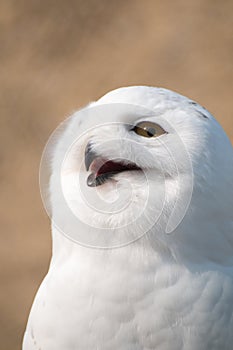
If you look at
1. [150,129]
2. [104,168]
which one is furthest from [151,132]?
[104,168]

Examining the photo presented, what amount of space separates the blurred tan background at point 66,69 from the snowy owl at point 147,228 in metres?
2.46

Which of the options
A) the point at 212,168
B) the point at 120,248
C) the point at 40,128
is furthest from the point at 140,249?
the point at 40,128

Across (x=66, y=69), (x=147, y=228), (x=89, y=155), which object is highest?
(x=89, y=155)

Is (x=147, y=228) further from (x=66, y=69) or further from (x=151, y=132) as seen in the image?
(x=66, y=69)

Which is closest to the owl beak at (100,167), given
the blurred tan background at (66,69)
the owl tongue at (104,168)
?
the owl tongue at (104,168)

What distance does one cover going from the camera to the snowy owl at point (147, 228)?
1.59 metres

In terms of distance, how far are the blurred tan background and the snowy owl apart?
2462 mm

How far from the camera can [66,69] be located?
15.1 feet

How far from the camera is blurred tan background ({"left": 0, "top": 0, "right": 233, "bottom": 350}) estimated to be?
166 inches

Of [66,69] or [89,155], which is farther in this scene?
[66,69]

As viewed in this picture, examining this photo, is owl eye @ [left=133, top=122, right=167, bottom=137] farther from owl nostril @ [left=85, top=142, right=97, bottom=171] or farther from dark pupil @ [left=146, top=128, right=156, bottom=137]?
owl nostril @ [left=85, top=142, right=97, bottom=171]

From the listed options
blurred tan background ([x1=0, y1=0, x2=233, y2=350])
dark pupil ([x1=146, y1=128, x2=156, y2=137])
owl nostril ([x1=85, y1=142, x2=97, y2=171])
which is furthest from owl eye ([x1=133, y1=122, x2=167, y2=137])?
blurred tan background ([x1=0, y1=0, x2=233, y2=350])

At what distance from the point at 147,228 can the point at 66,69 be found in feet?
10.1

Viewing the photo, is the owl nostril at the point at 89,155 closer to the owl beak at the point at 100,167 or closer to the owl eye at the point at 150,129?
the owl beak at the point at 100,167
